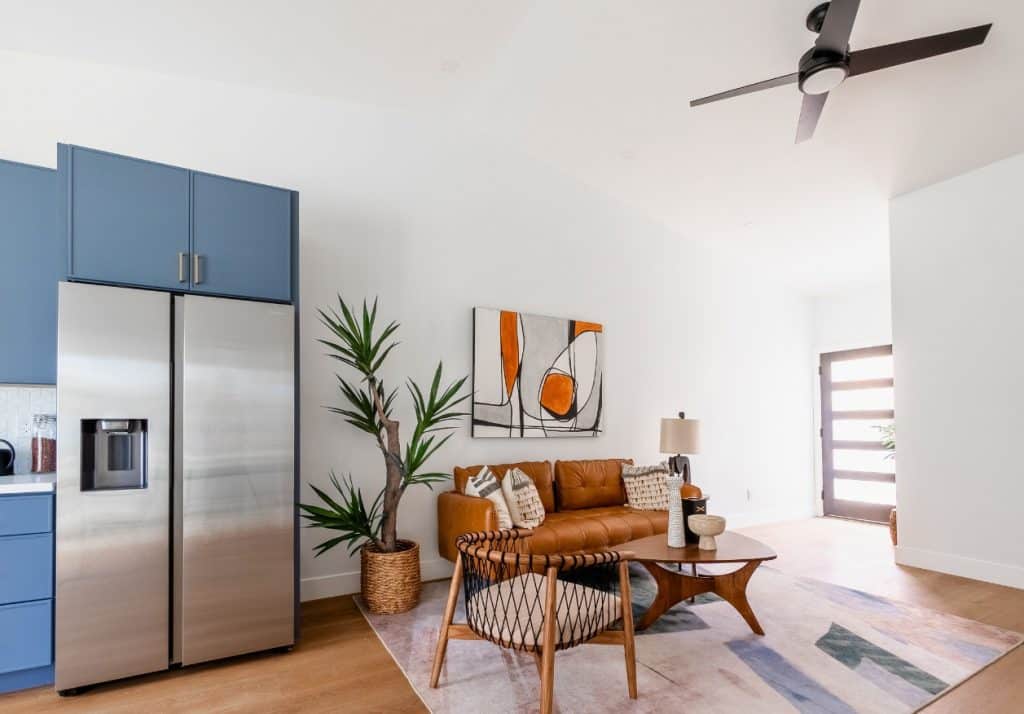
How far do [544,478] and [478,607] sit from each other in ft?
7.64

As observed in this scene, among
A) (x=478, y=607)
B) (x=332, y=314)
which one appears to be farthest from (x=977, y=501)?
(x=332, y=314)

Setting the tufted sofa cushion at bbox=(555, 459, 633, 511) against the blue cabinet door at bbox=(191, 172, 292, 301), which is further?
the tufted sofa cushion at bbox=(555, 459, 633, 511)

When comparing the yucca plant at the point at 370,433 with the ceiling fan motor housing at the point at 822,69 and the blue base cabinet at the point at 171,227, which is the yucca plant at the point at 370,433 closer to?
the blue base cabinet at the point at 171,227

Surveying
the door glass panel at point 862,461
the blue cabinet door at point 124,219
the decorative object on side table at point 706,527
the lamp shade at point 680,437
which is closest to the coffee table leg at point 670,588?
the decorative object on side table at point 706,527

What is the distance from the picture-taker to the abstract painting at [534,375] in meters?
4.72

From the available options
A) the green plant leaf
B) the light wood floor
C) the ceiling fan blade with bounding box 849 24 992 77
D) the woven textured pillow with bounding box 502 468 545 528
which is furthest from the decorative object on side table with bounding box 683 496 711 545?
the ceiling fan blade with bounding box 849 24 992 77

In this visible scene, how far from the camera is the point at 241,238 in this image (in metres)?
3.08

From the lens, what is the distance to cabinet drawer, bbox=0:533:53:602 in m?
2.54

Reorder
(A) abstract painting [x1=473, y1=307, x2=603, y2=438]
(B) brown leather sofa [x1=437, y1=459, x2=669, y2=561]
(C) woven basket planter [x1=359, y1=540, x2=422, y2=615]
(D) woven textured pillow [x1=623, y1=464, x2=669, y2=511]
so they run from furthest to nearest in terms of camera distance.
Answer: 1. (D) woven textured pillow [x1=623, y1=464, x2=669, y2=511]
2. (A) abstract painting [x1=473, y1=307, x2=603, y2=438]
3. (B) brown leather sofa [x1=437, y1=459, x2=669, y2=561]
4. (C) woven basket planter [x1=359, y1=540, x2=422, y2=615]

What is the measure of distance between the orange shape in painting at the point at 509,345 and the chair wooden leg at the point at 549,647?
8.75 ft

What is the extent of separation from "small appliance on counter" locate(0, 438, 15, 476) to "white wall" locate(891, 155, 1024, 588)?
20.0ft

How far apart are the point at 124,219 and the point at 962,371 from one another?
18.3 feet

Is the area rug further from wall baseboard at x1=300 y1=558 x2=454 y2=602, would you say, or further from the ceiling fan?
the ceiling fan

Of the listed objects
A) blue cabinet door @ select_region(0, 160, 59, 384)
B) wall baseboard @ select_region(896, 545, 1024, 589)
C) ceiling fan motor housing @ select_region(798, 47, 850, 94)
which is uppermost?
ceiling fan motor housing @ select_region(798, 47, 850, 94)
